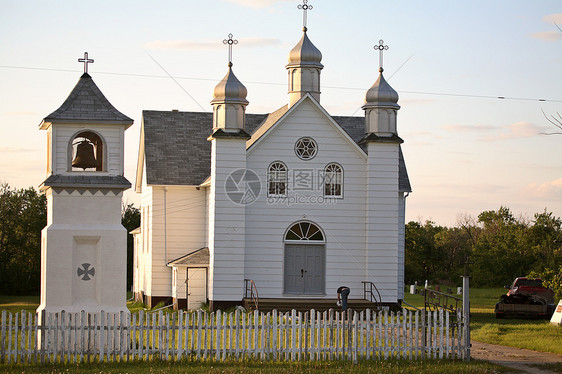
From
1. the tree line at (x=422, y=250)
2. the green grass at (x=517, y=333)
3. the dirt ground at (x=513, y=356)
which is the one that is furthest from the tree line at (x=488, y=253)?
the dirt ground at (x=513, y=356)

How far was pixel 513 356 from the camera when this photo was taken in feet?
71.1

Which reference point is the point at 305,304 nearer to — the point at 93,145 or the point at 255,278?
the point at 255,278

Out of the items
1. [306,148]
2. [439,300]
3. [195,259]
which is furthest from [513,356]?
[195,259]

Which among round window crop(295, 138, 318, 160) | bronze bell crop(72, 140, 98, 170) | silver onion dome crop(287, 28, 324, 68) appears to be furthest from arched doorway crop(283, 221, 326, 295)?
bronze bell crop(72, 140, 98, 170)

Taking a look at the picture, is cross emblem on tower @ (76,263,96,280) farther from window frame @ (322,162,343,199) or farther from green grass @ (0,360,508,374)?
window frame @ (322,162,343,199)

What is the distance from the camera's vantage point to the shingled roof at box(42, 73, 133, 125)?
71.3 feet

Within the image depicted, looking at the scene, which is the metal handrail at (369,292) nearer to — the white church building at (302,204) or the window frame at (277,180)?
the white church building at (302,204)

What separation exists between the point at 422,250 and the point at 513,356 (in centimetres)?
4910

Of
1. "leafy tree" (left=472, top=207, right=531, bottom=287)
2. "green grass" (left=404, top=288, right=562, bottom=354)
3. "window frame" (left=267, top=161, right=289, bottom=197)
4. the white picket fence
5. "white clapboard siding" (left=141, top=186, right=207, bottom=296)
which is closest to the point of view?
the white picket fence

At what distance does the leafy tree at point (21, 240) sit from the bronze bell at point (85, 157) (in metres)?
36.6

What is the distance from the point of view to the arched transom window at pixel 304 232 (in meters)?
34.8

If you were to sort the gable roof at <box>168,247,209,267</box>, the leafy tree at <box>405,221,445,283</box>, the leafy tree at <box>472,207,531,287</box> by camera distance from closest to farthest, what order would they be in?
1. the gable roof at <box>168,247,209,267</box>
2. the leafy tree at <box>472,207,531,287</box>
3. the leafy tree at <box>405,221,445,283</box>

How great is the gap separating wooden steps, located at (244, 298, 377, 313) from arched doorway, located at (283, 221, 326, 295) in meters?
1.16

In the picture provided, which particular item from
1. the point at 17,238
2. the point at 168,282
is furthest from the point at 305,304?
the point at 17,238
